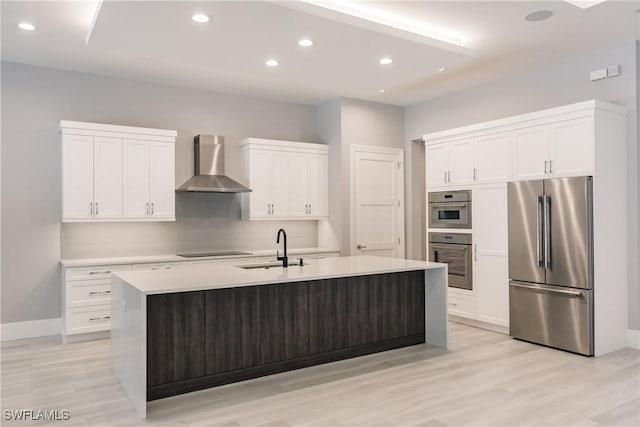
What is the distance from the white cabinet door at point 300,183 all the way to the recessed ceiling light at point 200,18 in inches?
124

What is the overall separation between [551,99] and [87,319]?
18.6 ft

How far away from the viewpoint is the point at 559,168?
475 centimetres

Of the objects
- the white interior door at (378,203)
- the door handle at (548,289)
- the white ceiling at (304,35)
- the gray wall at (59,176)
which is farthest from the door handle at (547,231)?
the gray wall at (59,176)

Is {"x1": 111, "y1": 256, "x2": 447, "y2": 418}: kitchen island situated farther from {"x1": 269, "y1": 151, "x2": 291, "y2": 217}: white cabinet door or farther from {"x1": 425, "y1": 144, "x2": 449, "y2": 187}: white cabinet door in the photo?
{"x1": 269, "y1": 151, "x2": 291, "y2": 217}: white cabinet door

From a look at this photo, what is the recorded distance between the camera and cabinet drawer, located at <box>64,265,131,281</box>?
16.7ft

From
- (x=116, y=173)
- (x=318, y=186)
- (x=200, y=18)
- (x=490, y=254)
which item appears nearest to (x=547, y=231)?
(x=490, y=254)

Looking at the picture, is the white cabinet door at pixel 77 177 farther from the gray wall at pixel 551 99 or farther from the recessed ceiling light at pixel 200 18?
the gray wall at pixel 551 99

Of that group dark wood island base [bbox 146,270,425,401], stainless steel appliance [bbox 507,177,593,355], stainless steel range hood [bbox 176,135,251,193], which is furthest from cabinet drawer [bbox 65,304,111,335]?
stainless steel appliance [bbox 507,177,593,355]

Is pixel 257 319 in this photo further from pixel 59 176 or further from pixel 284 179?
pixel 59 176

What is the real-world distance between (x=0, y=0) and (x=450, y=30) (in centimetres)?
379

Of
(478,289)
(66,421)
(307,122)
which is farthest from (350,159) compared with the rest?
(66,421)

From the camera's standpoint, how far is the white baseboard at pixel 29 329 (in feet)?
17.0

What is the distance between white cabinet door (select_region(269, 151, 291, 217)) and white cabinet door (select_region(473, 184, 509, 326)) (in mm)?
2512

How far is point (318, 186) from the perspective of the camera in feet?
22.9
